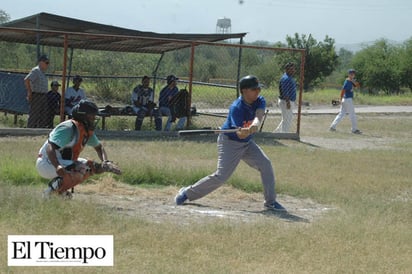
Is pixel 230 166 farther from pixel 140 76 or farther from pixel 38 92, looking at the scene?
pixel 140 76

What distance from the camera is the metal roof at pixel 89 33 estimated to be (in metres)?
15.8

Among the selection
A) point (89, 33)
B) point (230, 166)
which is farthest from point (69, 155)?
point (89, 33)


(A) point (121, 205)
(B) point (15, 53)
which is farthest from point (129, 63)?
(A) point (121, 205)

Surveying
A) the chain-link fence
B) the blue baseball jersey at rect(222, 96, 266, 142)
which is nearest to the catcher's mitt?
the blue baseball jersey at rect(222, 96, 266, 142)

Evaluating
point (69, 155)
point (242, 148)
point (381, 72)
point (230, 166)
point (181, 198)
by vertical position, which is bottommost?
point (181, 198)

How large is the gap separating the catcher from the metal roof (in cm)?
778

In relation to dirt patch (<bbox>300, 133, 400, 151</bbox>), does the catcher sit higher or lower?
higher

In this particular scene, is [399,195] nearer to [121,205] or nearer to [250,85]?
[250,85]

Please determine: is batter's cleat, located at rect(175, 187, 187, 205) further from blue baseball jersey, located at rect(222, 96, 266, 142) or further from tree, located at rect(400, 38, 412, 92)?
tree, located at rect(400, 38, 412, 92)

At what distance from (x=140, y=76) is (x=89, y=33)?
4.64m

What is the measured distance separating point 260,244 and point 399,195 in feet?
14.1

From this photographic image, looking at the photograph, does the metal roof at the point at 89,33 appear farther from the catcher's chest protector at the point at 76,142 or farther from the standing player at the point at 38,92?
the catcher's chest protector at the point at 76,142

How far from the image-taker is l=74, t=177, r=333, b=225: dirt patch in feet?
26.1

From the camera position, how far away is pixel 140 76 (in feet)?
70.8
